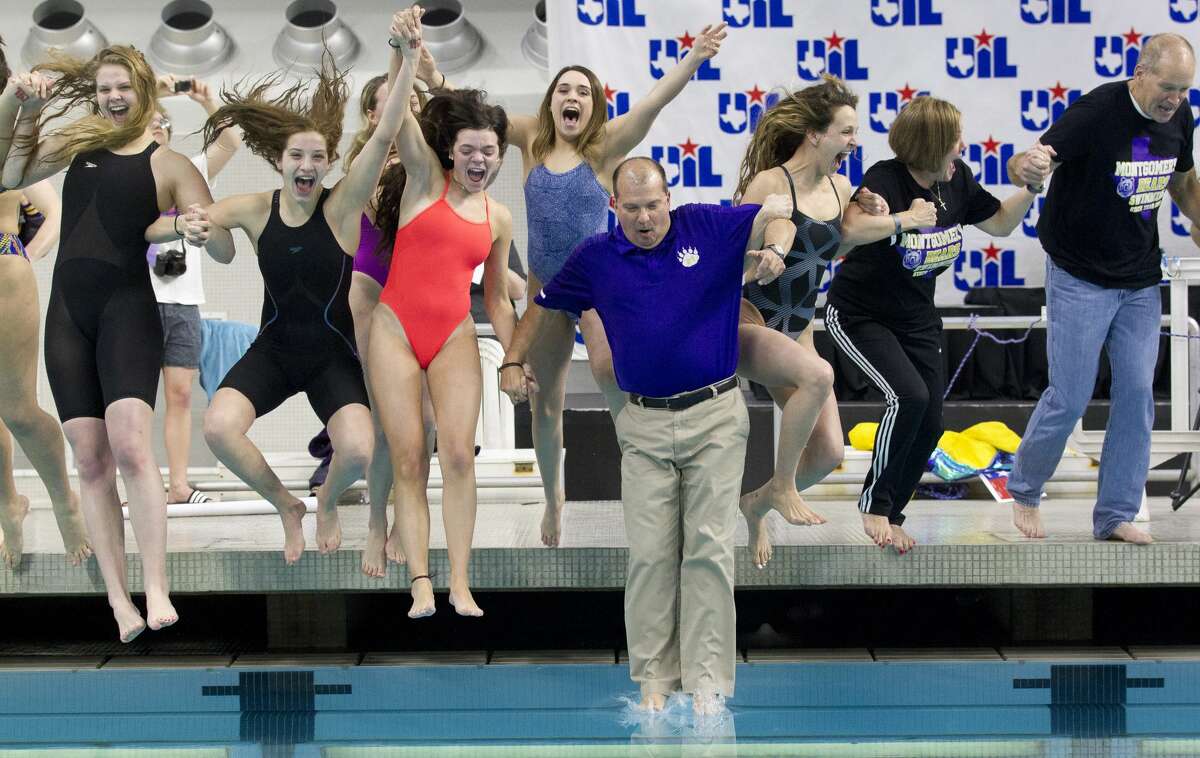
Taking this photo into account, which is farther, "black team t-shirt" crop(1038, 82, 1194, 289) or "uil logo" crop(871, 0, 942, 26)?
"uil logo" crop(871, 0, 942, 26)

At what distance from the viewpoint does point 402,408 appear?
4734mm

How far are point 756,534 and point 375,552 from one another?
1.37 meters

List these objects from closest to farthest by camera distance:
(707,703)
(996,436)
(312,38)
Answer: (707,703)
(996,436)
(312,38)

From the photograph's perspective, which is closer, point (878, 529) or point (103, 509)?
point (103, 509)

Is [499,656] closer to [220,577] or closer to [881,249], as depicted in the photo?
[220,577]

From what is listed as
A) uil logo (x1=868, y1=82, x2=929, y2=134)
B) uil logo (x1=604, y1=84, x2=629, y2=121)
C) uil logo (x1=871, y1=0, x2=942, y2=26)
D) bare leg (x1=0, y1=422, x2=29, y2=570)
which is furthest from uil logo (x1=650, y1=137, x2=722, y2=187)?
bare leg (x1=0, y1=422, x2=29, y2=570)

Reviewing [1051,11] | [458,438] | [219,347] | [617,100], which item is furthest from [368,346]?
[1051,11]

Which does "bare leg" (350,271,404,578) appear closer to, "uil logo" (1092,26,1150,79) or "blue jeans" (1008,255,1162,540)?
"blue jeans" (1008,255,1162,540)

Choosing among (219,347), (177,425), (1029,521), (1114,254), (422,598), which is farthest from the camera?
(219,347)

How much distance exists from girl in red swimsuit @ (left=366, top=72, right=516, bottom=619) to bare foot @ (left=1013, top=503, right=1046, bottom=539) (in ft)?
7.06

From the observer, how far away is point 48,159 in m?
4.83

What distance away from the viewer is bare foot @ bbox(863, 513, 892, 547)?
17.1 ft

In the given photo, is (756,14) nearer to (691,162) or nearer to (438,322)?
(691,162)

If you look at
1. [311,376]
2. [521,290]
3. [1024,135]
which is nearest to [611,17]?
[1024,135]
